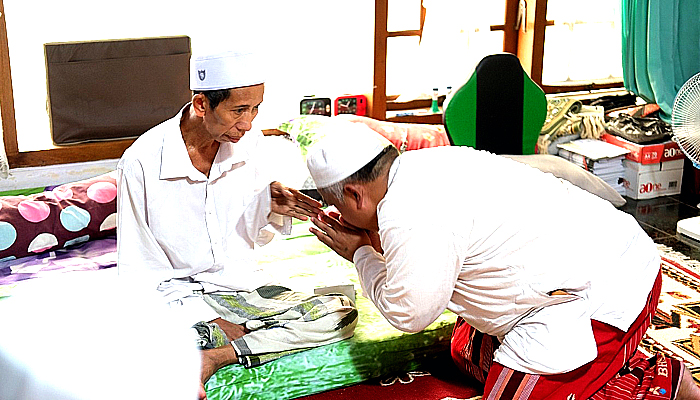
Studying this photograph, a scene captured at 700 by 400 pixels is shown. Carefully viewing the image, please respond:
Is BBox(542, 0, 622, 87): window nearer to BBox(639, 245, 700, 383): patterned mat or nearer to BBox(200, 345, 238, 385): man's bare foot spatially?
BBox(639, 245, 700, 383): patterned mat

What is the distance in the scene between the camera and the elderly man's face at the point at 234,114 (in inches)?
90.2

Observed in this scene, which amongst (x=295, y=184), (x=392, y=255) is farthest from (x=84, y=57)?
(x=392, y=255)

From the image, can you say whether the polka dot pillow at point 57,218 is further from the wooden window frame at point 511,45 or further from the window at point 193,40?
the wooden window frame at point 511,45

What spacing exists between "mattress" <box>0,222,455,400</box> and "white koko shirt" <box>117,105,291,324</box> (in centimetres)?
24

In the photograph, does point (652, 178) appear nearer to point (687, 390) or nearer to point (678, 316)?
point (678, 316)

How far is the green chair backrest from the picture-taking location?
382 centimetres

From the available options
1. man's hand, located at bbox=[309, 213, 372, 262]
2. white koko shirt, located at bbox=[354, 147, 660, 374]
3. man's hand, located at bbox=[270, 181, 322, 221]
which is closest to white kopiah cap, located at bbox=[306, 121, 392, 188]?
white koko shirt, located at bbox=[354, 147, 660, 374]

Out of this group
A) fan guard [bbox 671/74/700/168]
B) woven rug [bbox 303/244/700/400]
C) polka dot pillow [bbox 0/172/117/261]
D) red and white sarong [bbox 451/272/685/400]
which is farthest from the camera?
fan guard [bbox 671/74/700/168]

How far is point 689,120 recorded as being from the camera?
12.2 feet

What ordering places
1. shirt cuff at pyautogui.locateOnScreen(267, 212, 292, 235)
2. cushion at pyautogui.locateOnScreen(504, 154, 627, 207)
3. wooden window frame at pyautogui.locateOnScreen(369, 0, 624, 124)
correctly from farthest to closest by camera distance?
wooden window frame at pyautogui.locateOnScreen(369, 0, 624, 124) < cushion at pyautogui.locateOnScreen(504, 154, 627, 207) < shirt cuff at pyautogui.locateOnScreen(267, 212, 292, 235)

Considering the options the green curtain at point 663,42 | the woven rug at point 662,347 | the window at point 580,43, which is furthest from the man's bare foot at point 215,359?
the window at point 580,43

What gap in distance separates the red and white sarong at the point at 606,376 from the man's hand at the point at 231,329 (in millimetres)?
719

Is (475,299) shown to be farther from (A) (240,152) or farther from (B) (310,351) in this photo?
(A) (240,152)

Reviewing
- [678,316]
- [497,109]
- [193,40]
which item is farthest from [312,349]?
[193,40]
